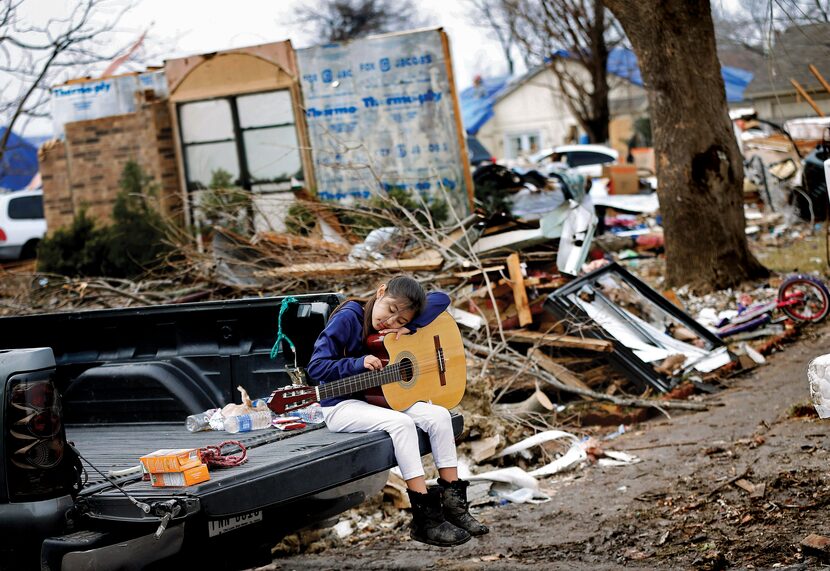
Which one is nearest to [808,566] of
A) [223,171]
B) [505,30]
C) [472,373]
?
[472,373]

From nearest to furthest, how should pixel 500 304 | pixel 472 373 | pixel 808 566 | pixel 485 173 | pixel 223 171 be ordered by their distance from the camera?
pixel 808 566
pixel 472 373
pixel 500 304
pixel 485 173
pixel 223 171

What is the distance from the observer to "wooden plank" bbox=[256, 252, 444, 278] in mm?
8422

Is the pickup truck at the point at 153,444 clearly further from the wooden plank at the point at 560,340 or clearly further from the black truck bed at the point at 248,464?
the wooden plank at the point at 560,340

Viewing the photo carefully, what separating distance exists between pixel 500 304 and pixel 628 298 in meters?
1.18

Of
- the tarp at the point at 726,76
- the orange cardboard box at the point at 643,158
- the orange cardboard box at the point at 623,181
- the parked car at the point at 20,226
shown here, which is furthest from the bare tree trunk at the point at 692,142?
the tarp at the point at 726,76

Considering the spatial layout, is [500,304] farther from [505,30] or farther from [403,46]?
[505,30]

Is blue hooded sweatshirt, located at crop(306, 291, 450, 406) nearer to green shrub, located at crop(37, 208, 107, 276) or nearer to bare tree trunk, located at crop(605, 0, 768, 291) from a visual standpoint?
bare tree trunk, located at crop(605, 0, 768, 291)

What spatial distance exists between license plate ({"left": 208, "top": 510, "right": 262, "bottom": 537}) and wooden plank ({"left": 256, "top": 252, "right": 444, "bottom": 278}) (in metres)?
4.66

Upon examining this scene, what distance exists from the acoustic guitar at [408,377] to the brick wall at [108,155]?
12.0 m

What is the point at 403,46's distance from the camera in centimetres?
1391

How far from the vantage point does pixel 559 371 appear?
8.11 m

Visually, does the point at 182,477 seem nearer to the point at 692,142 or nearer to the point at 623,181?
the point at 692,142

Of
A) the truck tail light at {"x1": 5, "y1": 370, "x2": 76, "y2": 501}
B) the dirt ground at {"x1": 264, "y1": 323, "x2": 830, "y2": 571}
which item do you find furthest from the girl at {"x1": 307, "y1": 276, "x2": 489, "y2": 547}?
the truck tail light at {"x1": 5, "y1": 370, "x2": 76, "y2": 501}

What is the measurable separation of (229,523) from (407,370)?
1171 mm
